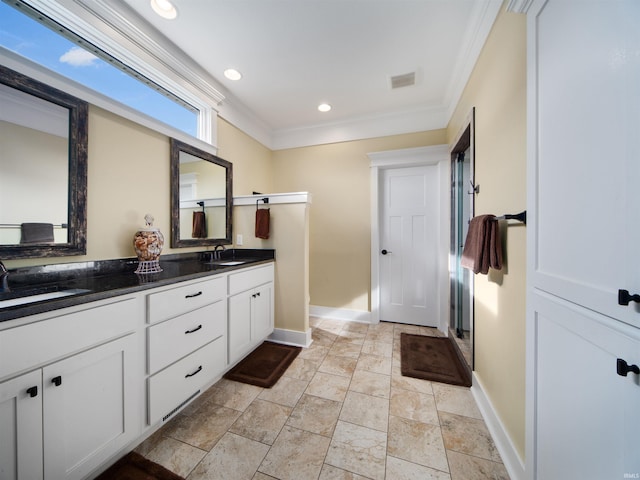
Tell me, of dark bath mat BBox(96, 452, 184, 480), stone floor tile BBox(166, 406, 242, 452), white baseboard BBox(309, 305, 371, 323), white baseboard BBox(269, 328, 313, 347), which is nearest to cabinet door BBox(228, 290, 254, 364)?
stone floor tile BBox(166, 406, 242, 452)

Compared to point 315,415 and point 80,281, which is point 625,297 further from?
point 80,281

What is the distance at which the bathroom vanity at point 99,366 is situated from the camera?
791 mm

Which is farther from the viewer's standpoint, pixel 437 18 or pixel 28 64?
pixel 437 18

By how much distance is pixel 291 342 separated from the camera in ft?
7.98

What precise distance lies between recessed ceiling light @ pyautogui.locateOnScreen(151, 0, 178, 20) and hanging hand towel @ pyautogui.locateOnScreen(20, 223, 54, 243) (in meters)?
1.56

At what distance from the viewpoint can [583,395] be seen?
2.30ft

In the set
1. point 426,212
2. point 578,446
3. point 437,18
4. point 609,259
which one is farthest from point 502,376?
point 437,18

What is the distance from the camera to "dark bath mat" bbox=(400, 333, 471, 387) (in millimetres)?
1879

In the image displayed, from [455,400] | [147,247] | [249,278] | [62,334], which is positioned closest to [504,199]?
[455,400]

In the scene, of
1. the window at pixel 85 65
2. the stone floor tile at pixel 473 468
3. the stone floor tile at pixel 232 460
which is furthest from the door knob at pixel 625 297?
the window at pixel 85 65

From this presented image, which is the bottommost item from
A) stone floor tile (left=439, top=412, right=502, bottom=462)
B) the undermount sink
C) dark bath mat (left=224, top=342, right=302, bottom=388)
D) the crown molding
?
stone floor tile (left=439, top=412, right=502, bottom=462)

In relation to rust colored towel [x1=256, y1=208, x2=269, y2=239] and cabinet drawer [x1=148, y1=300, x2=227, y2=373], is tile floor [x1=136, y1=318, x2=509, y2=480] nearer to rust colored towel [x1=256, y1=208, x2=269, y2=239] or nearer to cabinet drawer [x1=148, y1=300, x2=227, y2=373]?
cabinet drawer [x1=148, y1=300, x2=227, y2=373]

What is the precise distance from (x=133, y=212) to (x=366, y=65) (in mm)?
2311

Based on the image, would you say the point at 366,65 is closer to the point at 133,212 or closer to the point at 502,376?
the point at 133,212
